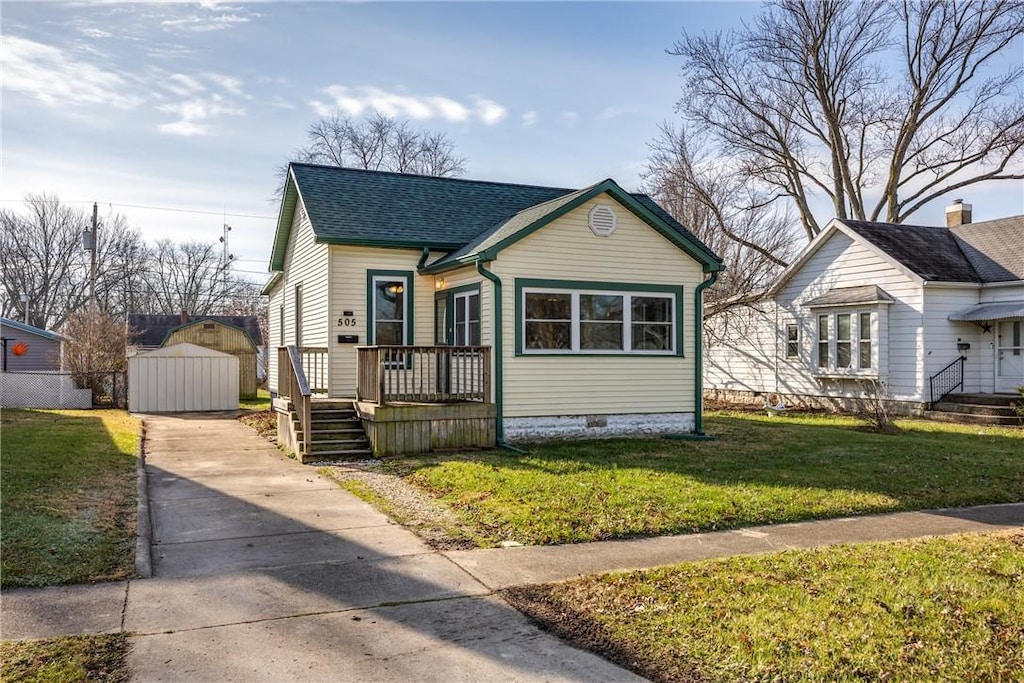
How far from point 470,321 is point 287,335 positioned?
667 cm

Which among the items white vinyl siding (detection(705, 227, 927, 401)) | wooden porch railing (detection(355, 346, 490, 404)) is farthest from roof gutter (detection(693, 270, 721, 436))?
white vinyl siding (detection(705, 227, 927, 401))

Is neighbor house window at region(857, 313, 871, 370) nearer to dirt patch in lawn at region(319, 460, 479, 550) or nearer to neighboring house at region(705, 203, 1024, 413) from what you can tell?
neighboring house at region(705, 203, 1024, 413)

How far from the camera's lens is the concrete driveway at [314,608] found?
14.2 feet

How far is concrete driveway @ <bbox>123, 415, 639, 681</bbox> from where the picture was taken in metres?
4.34

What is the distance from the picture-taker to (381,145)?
1588 inches

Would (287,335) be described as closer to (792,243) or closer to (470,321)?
(470,321)

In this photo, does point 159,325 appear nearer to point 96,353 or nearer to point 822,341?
point 96,353

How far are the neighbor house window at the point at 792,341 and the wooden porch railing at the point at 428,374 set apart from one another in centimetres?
1297

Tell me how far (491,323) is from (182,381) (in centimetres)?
1359

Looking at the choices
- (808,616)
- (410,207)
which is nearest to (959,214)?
(410,207)

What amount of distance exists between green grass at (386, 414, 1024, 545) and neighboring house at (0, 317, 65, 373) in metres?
24.0

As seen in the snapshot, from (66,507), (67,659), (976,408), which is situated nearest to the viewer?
(67,659)

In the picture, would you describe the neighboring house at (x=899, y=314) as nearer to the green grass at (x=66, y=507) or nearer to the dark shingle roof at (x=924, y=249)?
the dark shingle roof at (x=924, y=249)

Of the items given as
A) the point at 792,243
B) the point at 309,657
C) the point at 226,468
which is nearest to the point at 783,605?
the point at 309,657
